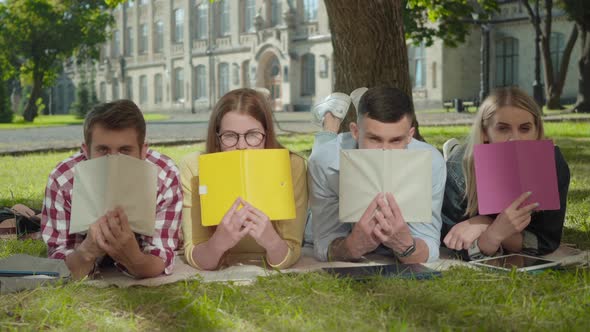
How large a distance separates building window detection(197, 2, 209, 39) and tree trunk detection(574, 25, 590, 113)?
25975 mm

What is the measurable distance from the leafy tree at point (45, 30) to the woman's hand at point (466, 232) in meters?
32.8

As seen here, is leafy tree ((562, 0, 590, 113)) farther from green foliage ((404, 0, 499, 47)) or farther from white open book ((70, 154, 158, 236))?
white open book ((70, 154, 158, 236))

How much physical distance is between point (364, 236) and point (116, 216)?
1019 millimetres

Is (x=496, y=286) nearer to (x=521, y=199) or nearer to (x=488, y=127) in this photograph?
(x=521, y=199)

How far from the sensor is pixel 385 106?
326cm

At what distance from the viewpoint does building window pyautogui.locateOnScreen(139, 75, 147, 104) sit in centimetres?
5038

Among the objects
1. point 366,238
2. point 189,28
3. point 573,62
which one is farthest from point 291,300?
point 189,28

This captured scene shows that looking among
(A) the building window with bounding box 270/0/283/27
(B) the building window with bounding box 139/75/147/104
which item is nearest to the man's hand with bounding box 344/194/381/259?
(A) the building window with bounding box 270/0/283/27

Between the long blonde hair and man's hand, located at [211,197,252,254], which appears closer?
man's hand, located at [211,197,252,254]

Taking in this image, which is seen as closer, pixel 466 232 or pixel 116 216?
pixel 116 216

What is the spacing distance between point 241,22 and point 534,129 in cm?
3893

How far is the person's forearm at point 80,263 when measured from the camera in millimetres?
3088

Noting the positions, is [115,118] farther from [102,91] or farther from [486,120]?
[102,91]

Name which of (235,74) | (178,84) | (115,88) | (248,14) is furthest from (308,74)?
(115,88)
